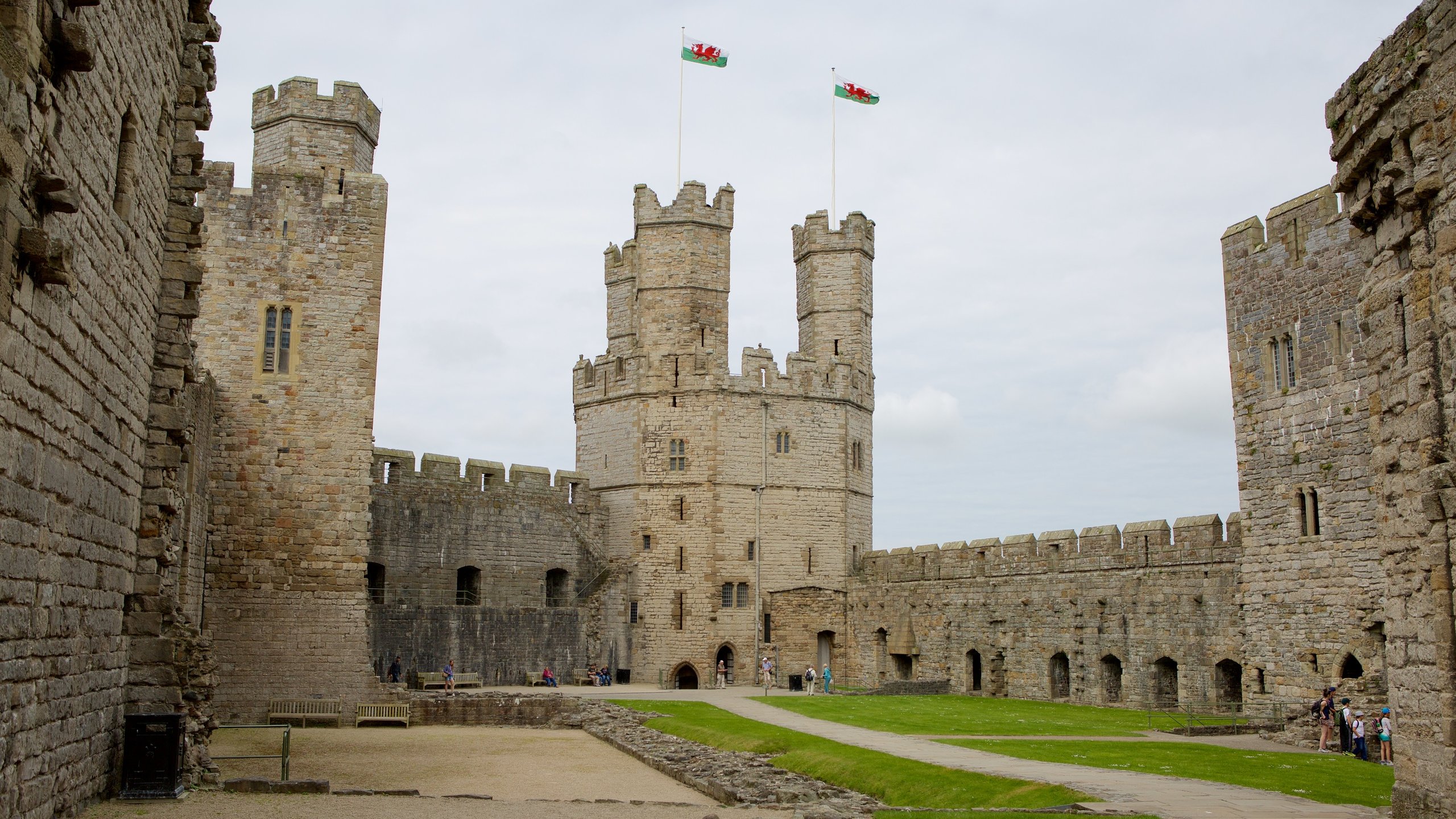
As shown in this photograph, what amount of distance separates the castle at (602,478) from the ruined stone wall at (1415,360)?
0.03 metres

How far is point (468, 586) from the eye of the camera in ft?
102

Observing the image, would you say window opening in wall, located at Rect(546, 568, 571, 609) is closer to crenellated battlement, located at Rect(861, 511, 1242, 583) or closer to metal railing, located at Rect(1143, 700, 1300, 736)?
crenellated battlement, located at Rect(861, 511, 1242, 583)

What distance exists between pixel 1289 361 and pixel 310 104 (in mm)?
17182

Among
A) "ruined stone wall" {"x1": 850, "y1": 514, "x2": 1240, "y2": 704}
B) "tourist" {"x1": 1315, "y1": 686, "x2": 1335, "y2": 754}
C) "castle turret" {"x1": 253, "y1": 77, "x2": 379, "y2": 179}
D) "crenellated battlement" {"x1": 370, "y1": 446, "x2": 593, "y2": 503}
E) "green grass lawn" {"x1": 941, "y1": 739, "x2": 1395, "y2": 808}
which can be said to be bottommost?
"green grass lawn" {"x1": 941, "y1": 739, "x2": 1395, "y2": 808}

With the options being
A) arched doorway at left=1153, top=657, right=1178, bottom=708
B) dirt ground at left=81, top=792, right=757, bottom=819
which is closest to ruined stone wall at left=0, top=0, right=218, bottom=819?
dirt ground at left=81, top=792, right=757, bottom=819

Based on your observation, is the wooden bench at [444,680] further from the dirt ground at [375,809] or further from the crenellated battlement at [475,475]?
the dirt ground at [375,809]

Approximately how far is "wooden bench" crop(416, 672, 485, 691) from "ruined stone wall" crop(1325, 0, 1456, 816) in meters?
21.3

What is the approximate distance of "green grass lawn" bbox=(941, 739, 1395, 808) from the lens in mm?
11695

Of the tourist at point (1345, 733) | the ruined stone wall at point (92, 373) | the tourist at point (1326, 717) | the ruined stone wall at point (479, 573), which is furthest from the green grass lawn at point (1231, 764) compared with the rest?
the ruined stone wall at point (479, 573)

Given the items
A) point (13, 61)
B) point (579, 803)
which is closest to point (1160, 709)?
point (579, 803)

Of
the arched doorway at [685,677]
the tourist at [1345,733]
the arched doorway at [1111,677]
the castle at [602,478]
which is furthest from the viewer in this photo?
the arched doorway at [685,677]

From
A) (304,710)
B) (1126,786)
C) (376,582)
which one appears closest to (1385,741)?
(1126,786)

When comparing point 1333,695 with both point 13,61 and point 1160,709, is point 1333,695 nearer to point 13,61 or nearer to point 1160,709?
point 1160,709

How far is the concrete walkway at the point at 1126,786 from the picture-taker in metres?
10.0
